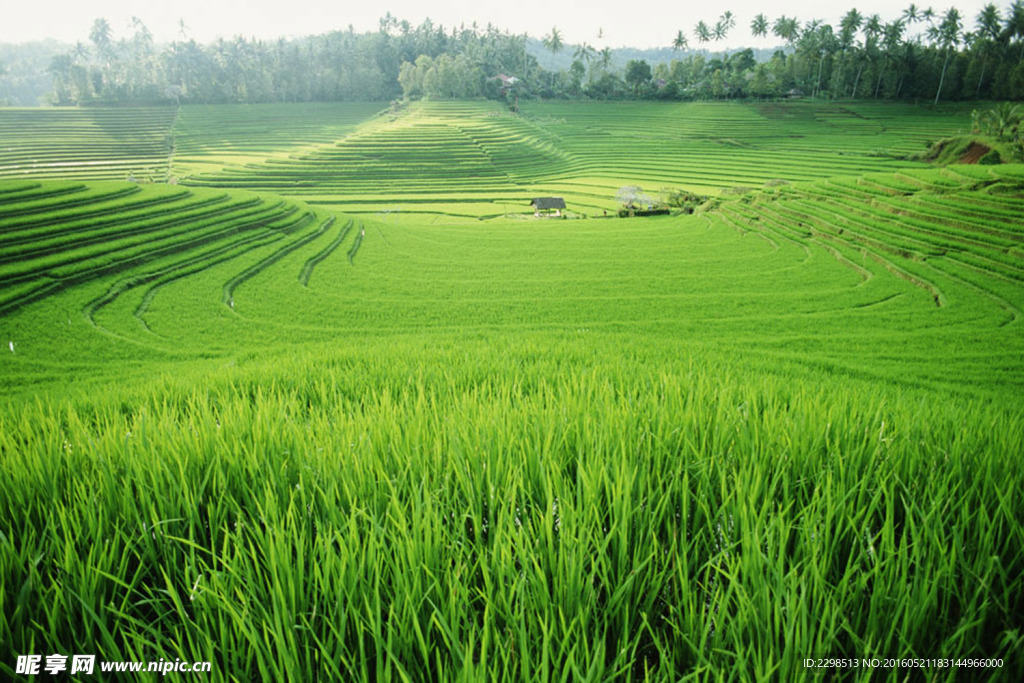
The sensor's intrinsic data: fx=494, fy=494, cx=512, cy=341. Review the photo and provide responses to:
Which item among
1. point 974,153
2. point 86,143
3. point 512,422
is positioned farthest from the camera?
point 86,143

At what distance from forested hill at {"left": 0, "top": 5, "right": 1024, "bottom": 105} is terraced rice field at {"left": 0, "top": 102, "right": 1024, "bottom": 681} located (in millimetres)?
24272

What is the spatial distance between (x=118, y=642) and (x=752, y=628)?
4.17ft

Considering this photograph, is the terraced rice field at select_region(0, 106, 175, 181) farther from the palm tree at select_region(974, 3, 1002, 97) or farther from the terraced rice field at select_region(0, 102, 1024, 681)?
the palm tree at select_region(974, 3, 1002, 97)

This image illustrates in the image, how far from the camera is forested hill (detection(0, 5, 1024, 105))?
55281 mm

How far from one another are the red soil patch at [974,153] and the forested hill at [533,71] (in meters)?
25.6

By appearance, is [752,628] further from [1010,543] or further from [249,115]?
[249,115]

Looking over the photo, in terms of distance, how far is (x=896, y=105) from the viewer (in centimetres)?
5603

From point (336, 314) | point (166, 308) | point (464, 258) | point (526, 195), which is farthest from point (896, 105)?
point (166, 308)

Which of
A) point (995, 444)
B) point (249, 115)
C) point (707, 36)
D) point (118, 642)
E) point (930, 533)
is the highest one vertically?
point (707, 36)


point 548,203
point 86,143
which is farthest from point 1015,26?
point 86,143

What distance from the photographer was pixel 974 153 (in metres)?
32.3

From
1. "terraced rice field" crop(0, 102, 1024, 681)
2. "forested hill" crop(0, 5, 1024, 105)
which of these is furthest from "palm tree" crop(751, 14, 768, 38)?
"terraced rice field" crop(0, 102, 1024, 681)

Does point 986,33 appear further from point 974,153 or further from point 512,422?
point 512,422

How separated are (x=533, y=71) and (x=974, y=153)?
66.9m
